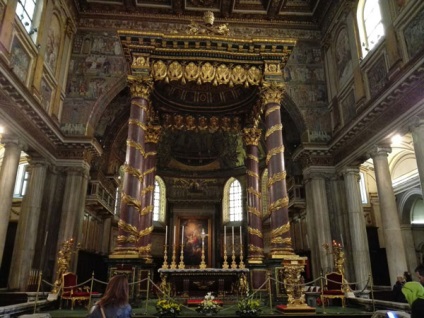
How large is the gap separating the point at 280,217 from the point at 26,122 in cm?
891

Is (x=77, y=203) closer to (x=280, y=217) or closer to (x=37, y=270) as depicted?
(x=37, y=270)

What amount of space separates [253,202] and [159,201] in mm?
11896

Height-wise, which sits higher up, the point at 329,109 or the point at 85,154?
the point at 329,109

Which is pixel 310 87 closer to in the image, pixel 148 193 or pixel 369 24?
pixel 369 24

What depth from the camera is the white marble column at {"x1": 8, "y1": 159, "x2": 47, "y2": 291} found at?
11555mm

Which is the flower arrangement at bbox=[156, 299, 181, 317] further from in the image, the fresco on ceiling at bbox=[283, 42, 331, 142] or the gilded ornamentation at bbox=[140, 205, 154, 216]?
the fresco on ceiling at bbox=[283, 42, 331, 142]

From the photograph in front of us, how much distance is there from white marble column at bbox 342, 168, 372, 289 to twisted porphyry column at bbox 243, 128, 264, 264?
430 cm

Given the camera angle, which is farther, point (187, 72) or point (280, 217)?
point (187, 72)

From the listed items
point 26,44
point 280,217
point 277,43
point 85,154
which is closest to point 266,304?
point 280,217

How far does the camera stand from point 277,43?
934cm

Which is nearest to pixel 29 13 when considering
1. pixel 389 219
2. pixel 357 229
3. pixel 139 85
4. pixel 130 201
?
pixel 139 85

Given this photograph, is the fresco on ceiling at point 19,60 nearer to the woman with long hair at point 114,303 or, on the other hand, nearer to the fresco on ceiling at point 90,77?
the fresco on ceiling at point 90,77

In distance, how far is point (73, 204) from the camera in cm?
1380

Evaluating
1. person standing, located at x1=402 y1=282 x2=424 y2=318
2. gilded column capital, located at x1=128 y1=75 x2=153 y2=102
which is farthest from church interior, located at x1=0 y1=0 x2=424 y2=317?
person standing, located at x1=402 y1=282 x2=424 y2=318
